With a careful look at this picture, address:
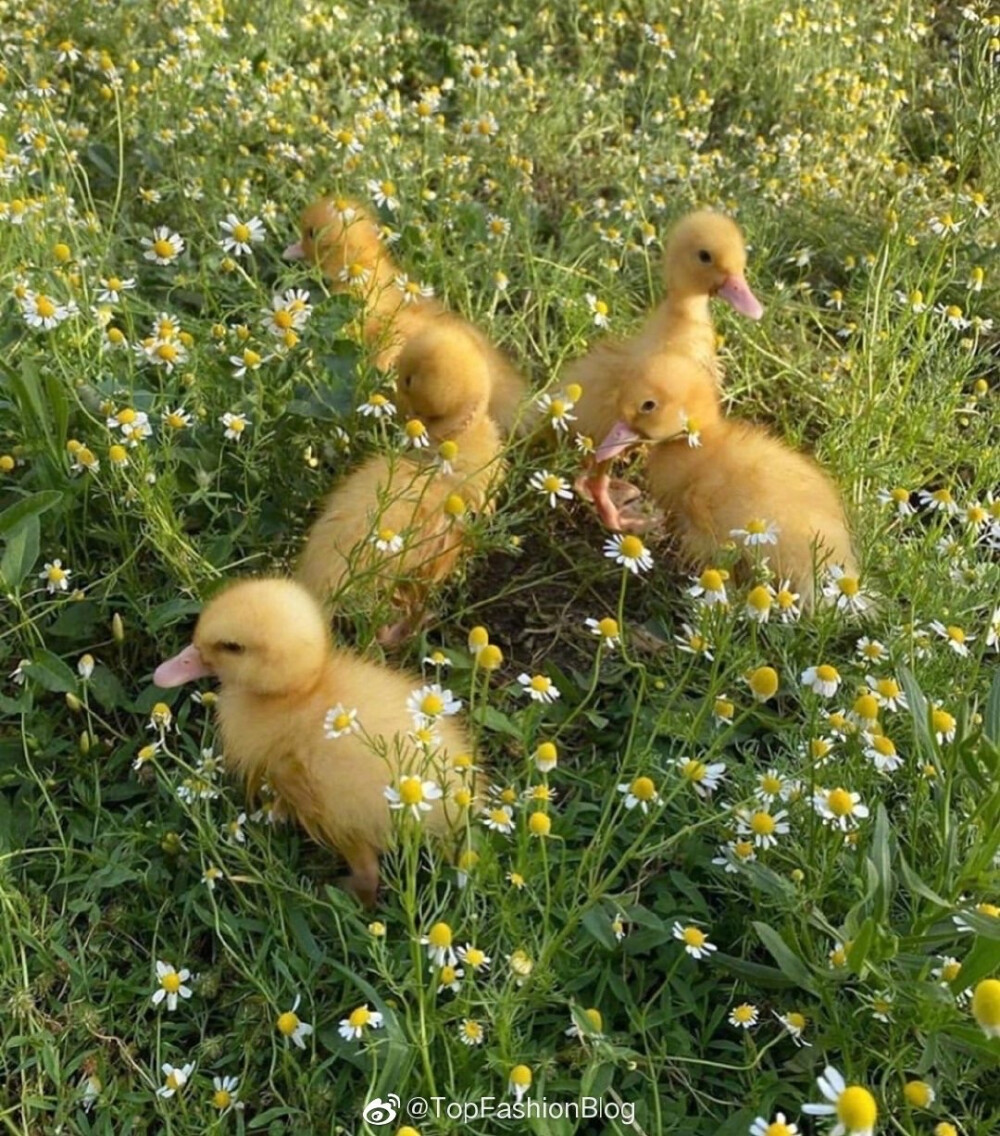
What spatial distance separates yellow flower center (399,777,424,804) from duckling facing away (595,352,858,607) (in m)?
1.11

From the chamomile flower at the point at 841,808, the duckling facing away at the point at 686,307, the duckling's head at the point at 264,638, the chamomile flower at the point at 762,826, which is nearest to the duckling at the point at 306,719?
the duckling's head at the point at 264,638

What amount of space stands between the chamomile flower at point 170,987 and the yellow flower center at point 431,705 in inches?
25.2

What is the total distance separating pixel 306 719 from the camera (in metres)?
2.09

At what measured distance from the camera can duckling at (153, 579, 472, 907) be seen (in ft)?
6.64

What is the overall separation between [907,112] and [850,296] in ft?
5.46

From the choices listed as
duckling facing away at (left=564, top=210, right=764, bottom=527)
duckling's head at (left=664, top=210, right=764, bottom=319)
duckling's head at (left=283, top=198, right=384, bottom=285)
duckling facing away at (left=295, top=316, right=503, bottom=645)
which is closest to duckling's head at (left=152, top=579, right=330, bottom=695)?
duckling facing away at (left=295, top=316, right=503, bottom=645)

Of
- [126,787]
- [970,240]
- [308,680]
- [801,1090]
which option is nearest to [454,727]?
[308,680]

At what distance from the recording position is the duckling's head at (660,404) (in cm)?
275

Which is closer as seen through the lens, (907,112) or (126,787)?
(126,787)

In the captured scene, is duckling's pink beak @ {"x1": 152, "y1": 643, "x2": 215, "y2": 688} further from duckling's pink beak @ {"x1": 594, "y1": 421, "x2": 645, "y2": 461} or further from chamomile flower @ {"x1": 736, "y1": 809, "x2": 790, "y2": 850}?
duckling's pink beak @ {"x1": 594, "y1": 421, "x2": 645, "y2": 461}

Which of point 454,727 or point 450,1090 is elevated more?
point 454,727

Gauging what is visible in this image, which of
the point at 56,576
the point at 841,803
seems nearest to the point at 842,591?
the point at 841,803

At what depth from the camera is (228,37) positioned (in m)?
4.27

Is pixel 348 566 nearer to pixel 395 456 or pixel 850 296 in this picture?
pixel 395 456
